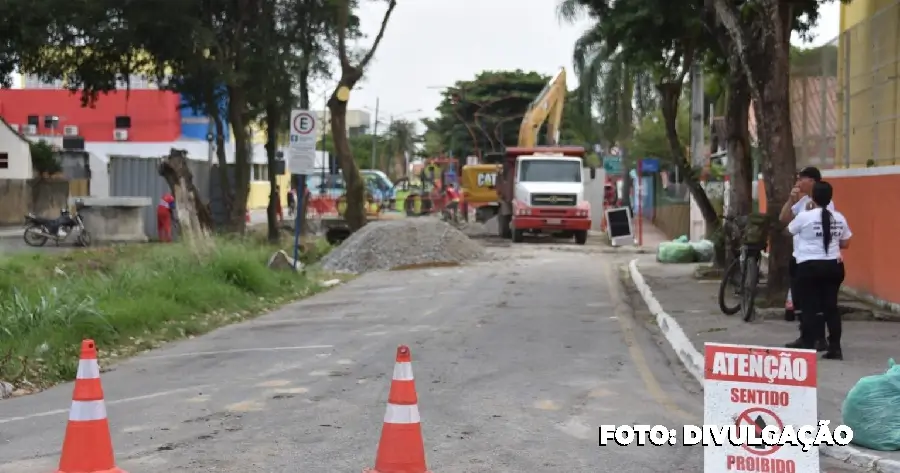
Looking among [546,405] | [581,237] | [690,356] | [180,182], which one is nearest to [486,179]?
[581,237]

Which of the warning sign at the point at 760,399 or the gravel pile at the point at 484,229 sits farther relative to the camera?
the gravel pile at the point at 484,229

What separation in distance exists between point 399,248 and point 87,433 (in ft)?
60.4

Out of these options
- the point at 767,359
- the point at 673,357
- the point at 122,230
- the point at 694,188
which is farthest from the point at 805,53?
the point at 122,230

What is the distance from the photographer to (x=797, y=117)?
19.9m

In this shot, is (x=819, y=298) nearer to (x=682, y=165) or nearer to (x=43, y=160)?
(x=682, y=165)

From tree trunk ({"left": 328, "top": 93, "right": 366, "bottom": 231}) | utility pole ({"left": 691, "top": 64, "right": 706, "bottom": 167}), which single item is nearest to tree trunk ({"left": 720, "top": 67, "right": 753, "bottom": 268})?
utility pole ({"left": 691, "top": 64, "right": 706, "bottom": 167})

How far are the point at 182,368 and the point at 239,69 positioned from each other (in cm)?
1920

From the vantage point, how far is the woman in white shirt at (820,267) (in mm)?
9930

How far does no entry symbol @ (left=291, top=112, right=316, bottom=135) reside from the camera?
20062mm

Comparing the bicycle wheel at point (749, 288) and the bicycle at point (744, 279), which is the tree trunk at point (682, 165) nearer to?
the bicycle at point (744, 279)

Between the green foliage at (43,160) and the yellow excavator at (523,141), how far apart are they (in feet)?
56.5

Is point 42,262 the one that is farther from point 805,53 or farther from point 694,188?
point 805,53

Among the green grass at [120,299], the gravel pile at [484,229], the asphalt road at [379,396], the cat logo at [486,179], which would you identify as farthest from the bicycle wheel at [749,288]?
the cat logo at [486,179]

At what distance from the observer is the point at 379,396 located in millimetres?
8953
